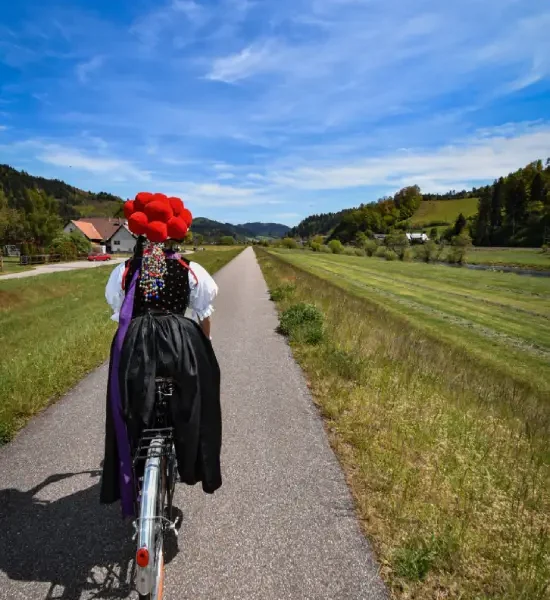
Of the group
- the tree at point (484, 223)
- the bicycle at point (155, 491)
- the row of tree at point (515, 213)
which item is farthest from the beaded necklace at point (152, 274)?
the tree at point (484, 223)

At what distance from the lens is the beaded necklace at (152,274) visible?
2.38 meters

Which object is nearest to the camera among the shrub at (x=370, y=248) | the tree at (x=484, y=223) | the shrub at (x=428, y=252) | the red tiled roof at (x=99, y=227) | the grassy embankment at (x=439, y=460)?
the grassy embankment at (x=439, y=460)

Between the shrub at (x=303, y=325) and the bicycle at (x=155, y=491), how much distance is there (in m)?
6.20

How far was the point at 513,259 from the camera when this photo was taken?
71.5m

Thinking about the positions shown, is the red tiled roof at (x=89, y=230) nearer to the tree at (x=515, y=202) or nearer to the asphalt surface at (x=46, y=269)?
the asphalt surface at (x=46, y=269)

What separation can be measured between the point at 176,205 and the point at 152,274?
0.50 metres

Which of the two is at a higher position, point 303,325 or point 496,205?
point 496,205

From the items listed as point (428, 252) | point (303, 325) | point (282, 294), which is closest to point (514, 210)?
point (428, 252)

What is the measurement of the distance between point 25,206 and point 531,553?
60.9 m

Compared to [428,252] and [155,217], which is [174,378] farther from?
[428,252]

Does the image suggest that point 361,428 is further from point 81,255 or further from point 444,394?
point 81,255

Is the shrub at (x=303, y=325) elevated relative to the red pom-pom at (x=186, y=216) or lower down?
lower down

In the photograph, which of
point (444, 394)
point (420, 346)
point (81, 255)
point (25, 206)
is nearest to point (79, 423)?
point (444, 394)

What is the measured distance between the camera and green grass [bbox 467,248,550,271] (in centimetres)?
6324
